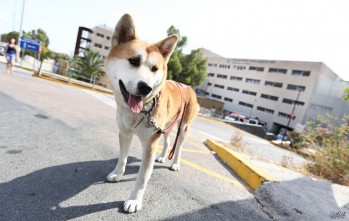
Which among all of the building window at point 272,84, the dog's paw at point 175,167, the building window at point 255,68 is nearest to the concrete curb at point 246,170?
the dog's paw at point 175,167

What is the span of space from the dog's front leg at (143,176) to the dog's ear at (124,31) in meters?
1.07

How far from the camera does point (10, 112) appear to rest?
14.6 feet

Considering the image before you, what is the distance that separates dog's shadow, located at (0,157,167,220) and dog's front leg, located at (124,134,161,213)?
126 mm

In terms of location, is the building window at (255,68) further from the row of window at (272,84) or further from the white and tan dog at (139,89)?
the white and tan dog at (139,89)

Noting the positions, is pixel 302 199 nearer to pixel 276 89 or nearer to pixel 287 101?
pixel 287 101

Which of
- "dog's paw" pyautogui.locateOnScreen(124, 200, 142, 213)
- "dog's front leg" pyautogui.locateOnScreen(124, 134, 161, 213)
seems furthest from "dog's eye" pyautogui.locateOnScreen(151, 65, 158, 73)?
"dog's paw" pyautogui.locateOnScreen(124, 200, 142, 213)

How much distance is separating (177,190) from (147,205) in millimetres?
569

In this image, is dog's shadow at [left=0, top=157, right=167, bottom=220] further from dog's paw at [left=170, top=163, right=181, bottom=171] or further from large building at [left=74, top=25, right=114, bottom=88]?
large building at [left=74, top=25, right=114, bottom=88]

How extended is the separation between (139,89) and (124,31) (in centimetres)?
71

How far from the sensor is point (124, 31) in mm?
2203

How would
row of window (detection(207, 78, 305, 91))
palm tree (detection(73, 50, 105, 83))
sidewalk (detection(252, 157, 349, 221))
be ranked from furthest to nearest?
row of window (detection(207, 78, 305, 91))
palm tree (detection(73, 50, 105, 83))
sidewalk (detection(252, 157, 349, 221))

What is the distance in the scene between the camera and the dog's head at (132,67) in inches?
77.4

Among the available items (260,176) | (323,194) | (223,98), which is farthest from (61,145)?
(223,98)

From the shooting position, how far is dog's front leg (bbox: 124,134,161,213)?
2129 mm
